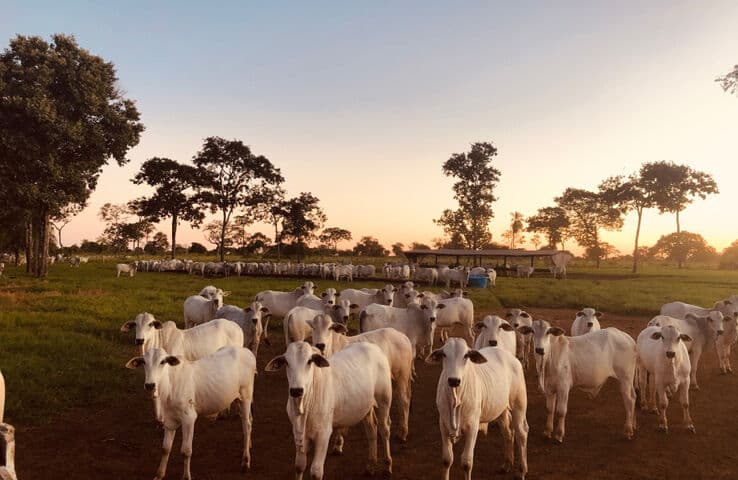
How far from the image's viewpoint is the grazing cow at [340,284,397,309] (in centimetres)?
1723

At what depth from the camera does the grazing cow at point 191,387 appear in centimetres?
643

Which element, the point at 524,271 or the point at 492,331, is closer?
the point at 492,331

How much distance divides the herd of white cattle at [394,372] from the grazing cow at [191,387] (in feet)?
0.05

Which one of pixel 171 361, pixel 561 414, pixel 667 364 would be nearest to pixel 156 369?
pixel 171 361

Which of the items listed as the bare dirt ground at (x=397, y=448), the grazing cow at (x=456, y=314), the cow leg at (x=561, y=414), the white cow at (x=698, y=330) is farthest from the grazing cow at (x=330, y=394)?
the grazing cow at (x=456, y=314)

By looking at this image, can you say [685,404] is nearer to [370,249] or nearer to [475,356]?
[475,356]

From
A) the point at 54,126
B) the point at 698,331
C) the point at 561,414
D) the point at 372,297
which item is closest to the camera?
the point at 561,414

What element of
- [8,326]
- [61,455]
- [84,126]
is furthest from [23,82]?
[61,455]

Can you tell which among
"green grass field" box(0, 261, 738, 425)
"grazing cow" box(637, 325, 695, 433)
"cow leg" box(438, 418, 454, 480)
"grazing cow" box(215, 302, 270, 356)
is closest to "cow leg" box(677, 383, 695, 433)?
"grazing cow" box(637, 325, 695, 433)

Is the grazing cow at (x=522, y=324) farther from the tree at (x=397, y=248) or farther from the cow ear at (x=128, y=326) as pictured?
the tree at (x=397, y=248)

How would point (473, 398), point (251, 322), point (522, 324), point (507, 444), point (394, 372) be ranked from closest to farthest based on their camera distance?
point (473, 398) → point (507, 444) → point (394, 372) → point (251, 322) → point (522, 324)

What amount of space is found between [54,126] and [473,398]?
99.3 feet

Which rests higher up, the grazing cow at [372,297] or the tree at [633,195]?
the tree at [633,195]

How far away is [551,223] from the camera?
279ft
